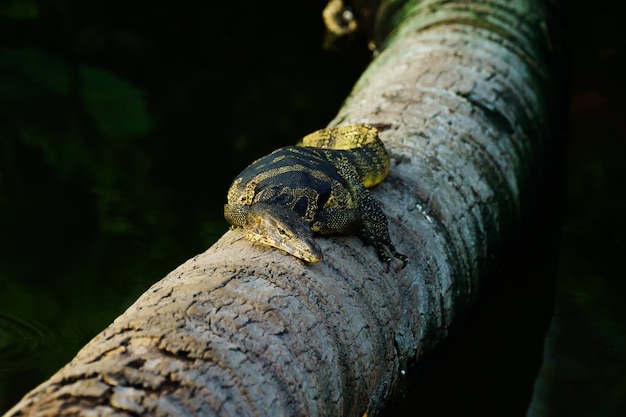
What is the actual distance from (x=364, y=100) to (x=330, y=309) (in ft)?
8.39

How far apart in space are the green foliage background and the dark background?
0.06 ft

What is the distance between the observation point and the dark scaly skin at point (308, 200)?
358 cm

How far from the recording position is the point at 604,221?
22.0ft

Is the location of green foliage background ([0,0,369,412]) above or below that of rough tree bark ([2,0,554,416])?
above

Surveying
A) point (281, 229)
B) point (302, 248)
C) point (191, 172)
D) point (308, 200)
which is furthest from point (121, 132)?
point (302, 248)

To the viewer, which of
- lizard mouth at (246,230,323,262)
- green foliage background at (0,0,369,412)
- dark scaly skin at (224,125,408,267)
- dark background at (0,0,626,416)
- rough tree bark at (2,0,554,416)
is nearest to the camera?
rough tree bark at (2,0,554,416)

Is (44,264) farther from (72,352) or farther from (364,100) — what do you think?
(364,100)

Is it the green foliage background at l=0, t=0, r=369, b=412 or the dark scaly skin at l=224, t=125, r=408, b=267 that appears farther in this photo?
the green foliage background at l=0, t=0, r=369, b=412

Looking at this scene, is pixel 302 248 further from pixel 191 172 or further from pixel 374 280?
pixel 191 172

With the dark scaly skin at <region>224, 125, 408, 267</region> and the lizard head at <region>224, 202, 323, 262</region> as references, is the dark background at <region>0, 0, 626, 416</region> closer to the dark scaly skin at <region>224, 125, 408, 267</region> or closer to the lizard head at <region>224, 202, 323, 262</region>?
the dark scaly skin at <region>224, 125, 408, 267</region>

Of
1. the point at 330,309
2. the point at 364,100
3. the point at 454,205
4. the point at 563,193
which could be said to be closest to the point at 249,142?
the point at 364,100

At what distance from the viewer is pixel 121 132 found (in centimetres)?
768

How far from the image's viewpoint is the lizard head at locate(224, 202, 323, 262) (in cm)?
345

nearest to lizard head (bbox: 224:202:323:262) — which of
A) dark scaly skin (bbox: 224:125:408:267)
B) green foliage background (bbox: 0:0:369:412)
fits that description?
dark scaly skin (bbox: 224:125:408:267)
